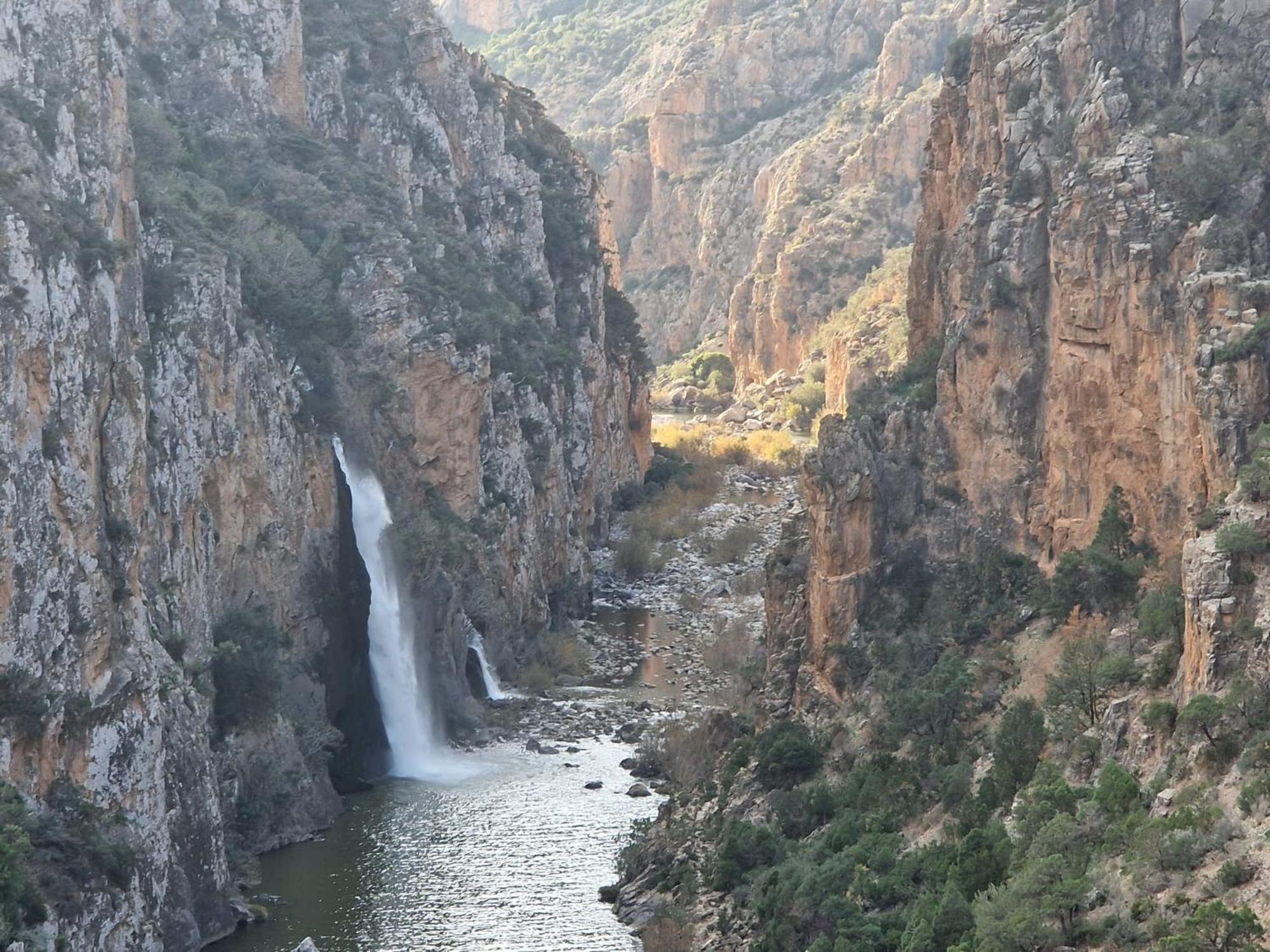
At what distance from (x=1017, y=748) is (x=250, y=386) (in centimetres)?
3320

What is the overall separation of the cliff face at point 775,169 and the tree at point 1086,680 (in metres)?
108

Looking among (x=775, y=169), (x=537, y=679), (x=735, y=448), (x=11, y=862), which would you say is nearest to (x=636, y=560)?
(x=537, y=679)

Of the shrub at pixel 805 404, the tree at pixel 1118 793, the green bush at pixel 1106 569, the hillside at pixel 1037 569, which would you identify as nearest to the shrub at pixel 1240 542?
the hillside at pixel 1037 569

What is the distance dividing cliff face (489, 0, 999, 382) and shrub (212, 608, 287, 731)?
9284 cm

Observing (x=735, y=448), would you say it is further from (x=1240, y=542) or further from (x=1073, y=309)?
(x=1240, y=542)

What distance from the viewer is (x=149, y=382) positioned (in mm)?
60719

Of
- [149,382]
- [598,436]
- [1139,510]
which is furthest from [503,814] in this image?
[598,436]

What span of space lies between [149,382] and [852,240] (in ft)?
334

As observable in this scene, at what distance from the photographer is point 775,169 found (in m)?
176

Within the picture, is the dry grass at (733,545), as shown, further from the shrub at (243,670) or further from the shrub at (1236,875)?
the shrub at (1236,875)

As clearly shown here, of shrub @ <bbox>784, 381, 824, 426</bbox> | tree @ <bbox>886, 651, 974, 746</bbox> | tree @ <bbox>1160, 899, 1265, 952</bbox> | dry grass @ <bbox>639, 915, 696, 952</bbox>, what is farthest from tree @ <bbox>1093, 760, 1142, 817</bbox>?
shrub @ <bbox>784, 381, 824, 426</bbox>

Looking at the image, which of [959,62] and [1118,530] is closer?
[1118,530]

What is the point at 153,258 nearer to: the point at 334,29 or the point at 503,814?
the point at 503,814

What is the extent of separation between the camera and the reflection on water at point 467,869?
52.1m
